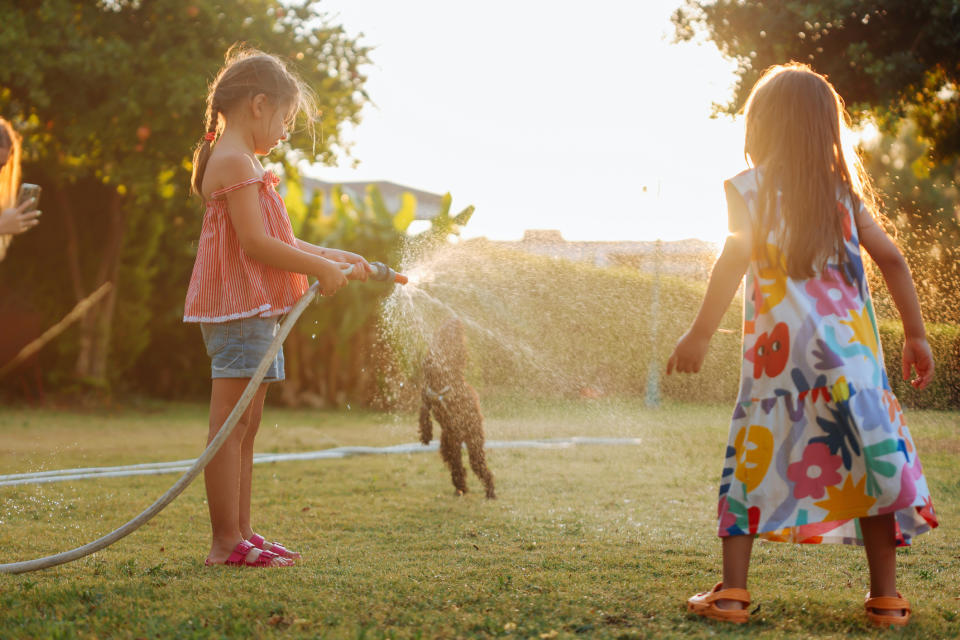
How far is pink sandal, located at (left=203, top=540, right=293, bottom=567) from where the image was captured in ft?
10.3

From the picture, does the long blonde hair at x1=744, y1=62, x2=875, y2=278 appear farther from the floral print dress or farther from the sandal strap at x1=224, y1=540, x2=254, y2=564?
the sandal strap at x1=224, y1=540, x2=254, y2=564

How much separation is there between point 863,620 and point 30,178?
11.1m

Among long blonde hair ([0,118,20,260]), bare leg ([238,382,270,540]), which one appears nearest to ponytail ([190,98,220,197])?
bare leg ([238,382,270,540])

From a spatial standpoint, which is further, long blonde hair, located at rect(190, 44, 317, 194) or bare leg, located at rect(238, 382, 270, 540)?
bare leg, located at rect(238, 382, 270, 540)

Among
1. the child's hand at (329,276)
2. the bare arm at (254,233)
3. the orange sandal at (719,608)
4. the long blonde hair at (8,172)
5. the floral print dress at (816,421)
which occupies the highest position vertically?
the long blonde hair at (8,172)

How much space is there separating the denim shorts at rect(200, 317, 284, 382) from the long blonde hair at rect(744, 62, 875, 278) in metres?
1.63

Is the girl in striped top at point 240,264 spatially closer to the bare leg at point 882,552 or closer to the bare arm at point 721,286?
the bare arm at point 721,286

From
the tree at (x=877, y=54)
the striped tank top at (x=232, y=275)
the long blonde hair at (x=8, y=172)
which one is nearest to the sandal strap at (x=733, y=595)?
the striped tank top at (x=232, y=275)

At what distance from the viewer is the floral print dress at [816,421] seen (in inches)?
96.7

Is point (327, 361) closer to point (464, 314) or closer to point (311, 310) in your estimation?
point (311, 310)

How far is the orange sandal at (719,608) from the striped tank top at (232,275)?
64.6 inches

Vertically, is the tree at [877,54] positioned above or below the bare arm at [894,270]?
above

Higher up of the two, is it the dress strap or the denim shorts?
the dress strap

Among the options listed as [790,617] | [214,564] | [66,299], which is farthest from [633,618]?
[66,299]
